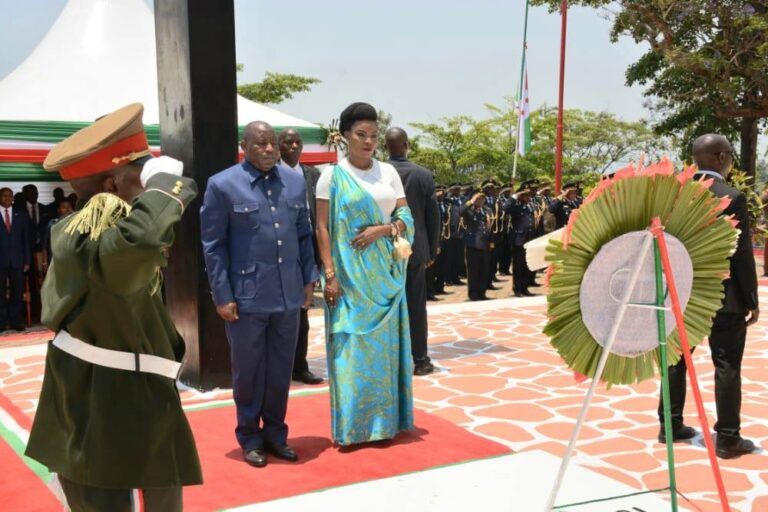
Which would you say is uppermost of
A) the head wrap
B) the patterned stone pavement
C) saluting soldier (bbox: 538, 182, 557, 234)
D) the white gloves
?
the head wrap

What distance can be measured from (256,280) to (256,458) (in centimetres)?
92

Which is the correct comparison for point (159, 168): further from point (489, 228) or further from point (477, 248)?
point (489, 228)

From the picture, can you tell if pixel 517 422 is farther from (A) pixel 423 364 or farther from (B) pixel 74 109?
(B) pixel 74 109

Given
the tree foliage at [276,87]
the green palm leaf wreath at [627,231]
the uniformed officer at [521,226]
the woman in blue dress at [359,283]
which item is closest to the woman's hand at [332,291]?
the woman in blue dress at [359,283]

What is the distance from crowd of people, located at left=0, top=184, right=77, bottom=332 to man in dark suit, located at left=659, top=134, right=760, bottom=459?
7273 mm

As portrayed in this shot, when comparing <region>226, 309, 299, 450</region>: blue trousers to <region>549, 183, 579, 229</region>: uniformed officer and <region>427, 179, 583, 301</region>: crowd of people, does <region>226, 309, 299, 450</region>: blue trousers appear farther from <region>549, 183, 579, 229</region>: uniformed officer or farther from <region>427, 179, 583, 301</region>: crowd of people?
<region>549, 183, 579, 229</region>: uniformed officer

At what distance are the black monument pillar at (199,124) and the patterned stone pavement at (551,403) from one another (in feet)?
1.06

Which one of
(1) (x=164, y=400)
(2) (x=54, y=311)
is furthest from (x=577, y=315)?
(2) (x=54, y=311)

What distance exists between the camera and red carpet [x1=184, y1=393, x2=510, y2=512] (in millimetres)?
4020

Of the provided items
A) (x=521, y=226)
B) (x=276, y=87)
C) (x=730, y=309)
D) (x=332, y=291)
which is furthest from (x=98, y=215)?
(x=276, y=87)

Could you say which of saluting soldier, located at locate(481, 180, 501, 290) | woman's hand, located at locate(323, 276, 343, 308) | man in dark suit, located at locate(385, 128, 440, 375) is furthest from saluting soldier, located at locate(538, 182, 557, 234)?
woman's hand, located at locate(323, 276, 343, 308)

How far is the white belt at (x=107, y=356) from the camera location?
2303 millimetres

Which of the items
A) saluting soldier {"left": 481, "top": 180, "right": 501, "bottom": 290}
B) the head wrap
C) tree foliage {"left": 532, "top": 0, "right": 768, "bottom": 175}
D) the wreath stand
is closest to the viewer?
the wreath stand

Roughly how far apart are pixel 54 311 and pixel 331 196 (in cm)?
253
